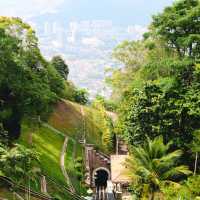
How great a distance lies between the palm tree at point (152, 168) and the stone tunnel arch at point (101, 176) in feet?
65.4

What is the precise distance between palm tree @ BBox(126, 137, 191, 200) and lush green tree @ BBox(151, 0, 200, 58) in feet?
24.9

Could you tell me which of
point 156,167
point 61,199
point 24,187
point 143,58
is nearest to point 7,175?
point 24,187

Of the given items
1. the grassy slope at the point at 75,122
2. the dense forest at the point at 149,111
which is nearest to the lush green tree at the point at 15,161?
the dense forest at the point at 149,111

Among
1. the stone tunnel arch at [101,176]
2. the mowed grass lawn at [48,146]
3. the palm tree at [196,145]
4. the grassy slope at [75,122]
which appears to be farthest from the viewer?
the grassy slope at [75,122]

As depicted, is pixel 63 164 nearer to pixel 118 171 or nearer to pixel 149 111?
pixel 118 171

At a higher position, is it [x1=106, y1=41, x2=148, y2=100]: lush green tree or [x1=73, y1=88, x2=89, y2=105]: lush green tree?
[x1=106, y1=41, x2=148, y2=100]: lush green tree

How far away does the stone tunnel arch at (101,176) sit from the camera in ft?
166

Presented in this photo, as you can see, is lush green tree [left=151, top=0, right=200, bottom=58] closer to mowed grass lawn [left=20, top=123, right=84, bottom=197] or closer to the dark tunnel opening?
mowed grass lawn [left=20, top=123, right=84, bottom=197]

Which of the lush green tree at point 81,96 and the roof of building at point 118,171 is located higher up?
the lush green tree at point 81,96

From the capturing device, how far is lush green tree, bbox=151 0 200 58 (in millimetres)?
34375

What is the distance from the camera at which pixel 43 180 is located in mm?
35188

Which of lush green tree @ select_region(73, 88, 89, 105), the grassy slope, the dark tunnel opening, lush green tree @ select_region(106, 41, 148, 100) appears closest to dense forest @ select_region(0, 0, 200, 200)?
lush green tree @ select_region(106, 41, 148, 100)

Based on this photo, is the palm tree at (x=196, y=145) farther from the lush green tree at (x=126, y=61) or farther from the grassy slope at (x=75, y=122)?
the grassy slope at (x=75, y=122)

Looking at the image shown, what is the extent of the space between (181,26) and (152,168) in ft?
35.3
